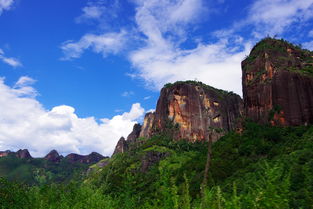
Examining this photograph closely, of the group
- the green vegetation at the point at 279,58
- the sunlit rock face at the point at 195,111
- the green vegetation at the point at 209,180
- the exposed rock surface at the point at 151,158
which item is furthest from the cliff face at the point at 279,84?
the sunlit rock face at the point at 195,111

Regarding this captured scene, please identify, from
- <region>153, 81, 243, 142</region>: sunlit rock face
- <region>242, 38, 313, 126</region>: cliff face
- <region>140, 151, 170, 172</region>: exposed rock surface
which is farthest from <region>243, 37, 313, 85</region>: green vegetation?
<region>153, 81, 243, 142</region>: sunlit rock face

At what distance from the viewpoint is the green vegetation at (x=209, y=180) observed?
7070 mm

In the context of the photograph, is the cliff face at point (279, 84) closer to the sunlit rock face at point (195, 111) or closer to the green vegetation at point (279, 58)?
the green vegetation at point (279, 58)

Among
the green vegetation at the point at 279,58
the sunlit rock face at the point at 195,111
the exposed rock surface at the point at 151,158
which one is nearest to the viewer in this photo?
the green vegetation at the point at 279,58

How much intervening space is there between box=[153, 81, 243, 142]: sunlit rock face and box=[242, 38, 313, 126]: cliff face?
4865cm

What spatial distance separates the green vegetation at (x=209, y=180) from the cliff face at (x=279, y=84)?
17.8 feet

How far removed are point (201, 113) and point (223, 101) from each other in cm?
1899

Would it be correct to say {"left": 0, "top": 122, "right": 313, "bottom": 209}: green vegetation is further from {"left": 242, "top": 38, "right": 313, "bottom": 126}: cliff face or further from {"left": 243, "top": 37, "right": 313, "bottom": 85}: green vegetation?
{"left": 243, "top": 37, "right": 313, "bottom": 85}: green vegetation

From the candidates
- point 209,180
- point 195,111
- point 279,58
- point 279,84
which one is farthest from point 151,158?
point 209,180

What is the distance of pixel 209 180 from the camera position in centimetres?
A: 1827

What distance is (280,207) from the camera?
5738 millimetres

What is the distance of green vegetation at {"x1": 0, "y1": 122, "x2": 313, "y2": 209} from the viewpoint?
707 cm

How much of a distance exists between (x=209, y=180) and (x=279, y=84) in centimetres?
7362

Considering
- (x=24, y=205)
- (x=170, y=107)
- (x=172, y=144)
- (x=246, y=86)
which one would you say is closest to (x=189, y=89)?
(x=170, y=107)
